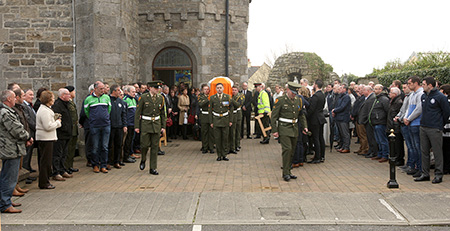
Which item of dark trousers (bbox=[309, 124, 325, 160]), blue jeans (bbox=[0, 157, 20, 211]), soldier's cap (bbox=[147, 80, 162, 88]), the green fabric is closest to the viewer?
blue jeans (bbox=[0, 157, 20, 211])

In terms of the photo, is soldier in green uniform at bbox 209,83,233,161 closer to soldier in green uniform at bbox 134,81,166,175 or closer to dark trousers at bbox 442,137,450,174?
soldier in green uniform at bbox 134,81,166,175

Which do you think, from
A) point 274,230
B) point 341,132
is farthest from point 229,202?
point 341,132

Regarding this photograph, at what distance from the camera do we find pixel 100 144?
9.32 m

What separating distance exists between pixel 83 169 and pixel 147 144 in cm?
173

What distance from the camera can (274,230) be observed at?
5480 millimetres

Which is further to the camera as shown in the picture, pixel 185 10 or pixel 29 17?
pixel 185 10

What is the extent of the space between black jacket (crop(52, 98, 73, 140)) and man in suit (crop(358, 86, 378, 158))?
7.06 m

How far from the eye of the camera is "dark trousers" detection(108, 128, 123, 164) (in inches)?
378

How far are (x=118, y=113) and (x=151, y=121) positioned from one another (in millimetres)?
1009

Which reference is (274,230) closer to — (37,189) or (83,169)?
(37,189)

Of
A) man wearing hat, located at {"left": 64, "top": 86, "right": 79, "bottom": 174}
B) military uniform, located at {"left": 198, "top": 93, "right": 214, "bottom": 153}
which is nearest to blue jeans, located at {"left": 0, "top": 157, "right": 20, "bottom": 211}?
man wearing hat, located at {"left": 64, "top": 86, "right": 79, "bottom": 174}

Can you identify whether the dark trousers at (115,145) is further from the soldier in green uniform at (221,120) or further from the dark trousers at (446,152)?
the dark trousers at (446,152)

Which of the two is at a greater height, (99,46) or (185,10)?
(185,10)

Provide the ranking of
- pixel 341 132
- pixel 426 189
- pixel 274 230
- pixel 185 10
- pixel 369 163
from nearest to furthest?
pixel 274 230 → pixel 426 189 → pixel 369 163 → pixel 341 132 → pixel 185 10
